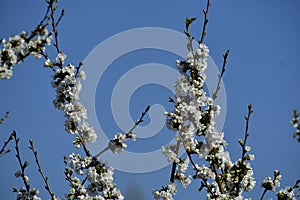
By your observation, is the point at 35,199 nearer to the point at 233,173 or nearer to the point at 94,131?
the point at 94,131

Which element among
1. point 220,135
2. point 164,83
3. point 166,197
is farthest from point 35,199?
point 164,83

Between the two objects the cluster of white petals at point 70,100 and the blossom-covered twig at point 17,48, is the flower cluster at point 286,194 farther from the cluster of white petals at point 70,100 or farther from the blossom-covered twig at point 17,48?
the blossom-covered twig at point 17,48

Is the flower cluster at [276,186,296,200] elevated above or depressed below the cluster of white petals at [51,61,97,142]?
below

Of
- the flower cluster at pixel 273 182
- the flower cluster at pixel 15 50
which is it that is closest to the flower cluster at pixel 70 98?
the flower cluster at pixel 15 50

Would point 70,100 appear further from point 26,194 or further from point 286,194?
point 286,194

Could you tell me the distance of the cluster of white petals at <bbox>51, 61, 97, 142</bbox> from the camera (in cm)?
482

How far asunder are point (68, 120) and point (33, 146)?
0.50 m

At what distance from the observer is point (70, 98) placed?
4.84 meters

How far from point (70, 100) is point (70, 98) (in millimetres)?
31

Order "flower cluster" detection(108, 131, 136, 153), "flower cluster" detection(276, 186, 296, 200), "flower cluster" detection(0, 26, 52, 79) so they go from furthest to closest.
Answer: "flower cluster" detection(108, 131, 136, 153) < "flower cluster" detection(276, 186, 296, 200) < "flower cluster" detection(0, 26, 52, 79)

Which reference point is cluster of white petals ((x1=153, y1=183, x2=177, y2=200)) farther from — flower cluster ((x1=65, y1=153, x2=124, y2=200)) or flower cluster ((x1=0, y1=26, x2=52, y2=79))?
flower cluster ((x1=0, y1=26, x2=52, y2=79))

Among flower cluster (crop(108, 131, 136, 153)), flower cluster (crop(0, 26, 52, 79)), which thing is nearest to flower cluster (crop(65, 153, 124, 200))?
flower cluster (crop(108, 131, 136, 153))

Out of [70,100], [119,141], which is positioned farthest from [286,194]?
[70,100]

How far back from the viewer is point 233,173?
477 cm
